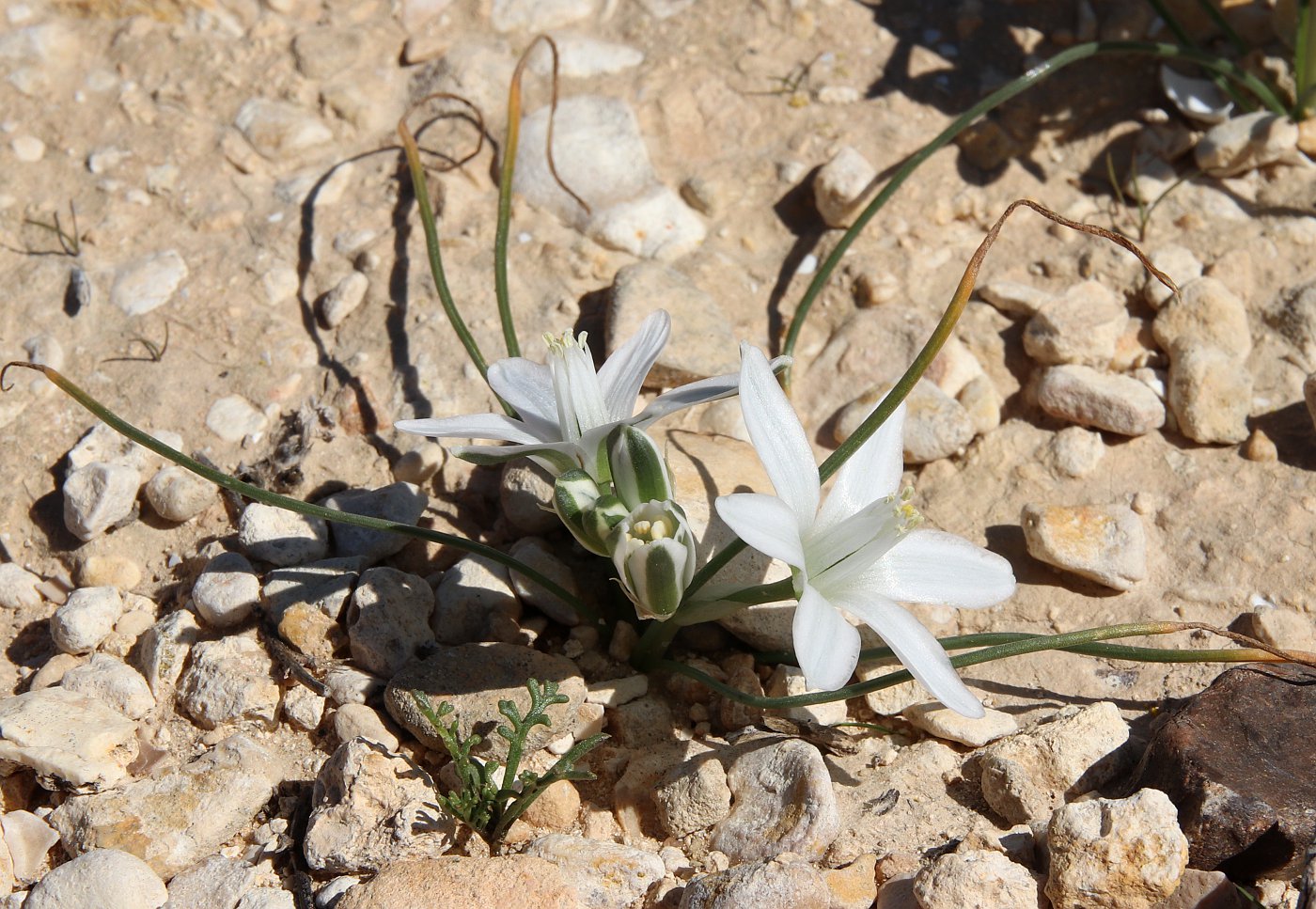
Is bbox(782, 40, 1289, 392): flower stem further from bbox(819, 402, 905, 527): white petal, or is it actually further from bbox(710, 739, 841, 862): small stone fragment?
bbox(710, 739, 841, 862): small stone fragment

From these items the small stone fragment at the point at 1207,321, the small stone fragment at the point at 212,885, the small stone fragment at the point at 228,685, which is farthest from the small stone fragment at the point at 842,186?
the small stone fragment at the point at 212,885

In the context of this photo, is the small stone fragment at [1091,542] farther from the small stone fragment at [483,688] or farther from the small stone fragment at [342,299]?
the small stone fragment at [342,299]

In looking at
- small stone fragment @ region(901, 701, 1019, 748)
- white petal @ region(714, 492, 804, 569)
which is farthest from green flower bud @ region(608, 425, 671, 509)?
small stone fragment @ region(901, 701, 1019, 748)

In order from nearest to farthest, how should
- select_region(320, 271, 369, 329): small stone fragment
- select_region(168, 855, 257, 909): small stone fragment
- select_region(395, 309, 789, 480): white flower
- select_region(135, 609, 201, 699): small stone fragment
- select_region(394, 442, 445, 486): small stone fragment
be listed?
select_region(168, 855, 257, 909): small stone fragment
select_region(395, 309, 789, 480): white flower
select_region(135, 609, 201, 699): small stone fragment
select_region(394, 442, 445, 486): small stone fragment
select_region(320, 271, 369, 329): small stone fragment

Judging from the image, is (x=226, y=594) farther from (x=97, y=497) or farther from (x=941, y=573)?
(x=941, y=573)

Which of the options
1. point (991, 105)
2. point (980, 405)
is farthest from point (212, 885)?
point (991, 105)
